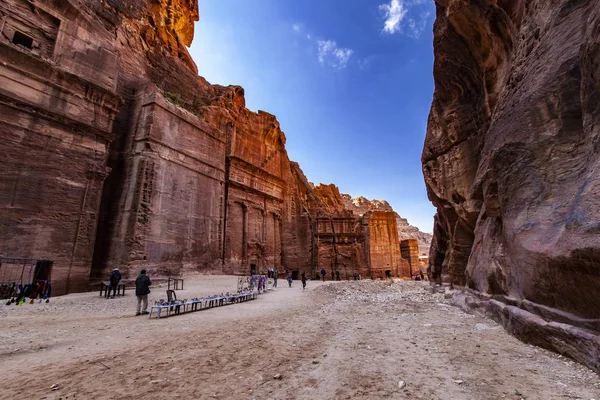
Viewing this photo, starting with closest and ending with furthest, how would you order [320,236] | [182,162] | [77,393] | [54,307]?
[77,393] < [54,307] < [182,162] < [320,236]

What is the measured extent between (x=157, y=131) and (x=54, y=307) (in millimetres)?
13413

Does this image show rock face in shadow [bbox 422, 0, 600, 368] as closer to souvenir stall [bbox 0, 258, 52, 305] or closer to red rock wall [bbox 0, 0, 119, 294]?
souvenir stall [bbox 0, 258, 52, 305]

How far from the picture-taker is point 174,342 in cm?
559

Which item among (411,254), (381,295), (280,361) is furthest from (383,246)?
(280,361)

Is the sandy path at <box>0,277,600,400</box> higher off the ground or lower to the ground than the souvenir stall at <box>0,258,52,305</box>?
lower

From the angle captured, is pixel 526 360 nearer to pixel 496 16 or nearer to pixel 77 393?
pixel 77 393

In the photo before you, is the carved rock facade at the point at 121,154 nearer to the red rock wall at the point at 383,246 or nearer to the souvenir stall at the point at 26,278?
the souvenir stall at the point at 26,278

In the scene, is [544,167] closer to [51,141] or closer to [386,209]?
[51,141]

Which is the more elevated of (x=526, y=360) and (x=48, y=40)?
(x=48, y=40)

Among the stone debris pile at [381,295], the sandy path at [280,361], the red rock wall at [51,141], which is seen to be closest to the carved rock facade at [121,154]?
the red rock wall at [51,141]

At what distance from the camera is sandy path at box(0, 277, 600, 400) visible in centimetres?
338

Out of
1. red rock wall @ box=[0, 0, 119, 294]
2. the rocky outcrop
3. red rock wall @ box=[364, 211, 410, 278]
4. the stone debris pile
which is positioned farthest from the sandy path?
the rocky outcrop

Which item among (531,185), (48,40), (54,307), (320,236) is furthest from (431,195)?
(48,40)

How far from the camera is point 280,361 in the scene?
179 inches
